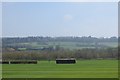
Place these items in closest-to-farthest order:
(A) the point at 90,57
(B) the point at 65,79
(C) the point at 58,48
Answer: (B) the point at 65,79, (A) the point at 90,57, (C) the point at 58,48

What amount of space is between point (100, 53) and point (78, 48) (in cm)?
434

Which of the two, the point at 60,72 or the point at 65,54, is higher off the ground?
the point at 65,54

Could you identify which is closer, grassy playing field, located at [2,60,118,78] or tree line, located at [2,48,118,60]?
grassy playing field, located at [2,60,118,78]

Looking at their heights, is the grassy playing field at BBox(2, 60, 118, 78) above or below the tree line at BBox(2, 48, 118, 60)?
below

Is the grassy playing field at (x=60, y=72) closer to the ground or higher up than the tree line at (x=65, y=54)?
closer to the ground

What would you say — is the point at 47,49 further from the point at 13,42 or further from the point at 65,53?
the point at 13,42

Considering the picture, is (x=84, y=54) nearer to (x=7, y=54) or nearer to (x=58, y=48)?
(x=58, y=48)

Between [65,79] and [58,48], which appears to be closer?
[65,79]

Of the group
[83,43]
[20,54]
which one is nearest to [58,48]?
[83,43]

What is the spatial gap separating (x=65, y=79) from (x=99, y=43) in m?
29.4

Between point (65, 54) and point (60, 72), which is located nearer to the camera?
point (60, 72)

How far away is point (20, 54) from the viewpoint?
3862 cm

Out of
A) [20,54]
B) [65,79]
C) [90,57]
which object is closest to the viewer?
[65,79]

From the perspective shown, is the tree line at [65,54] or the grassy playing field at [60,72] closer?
the grassy playing field at [60,72]
